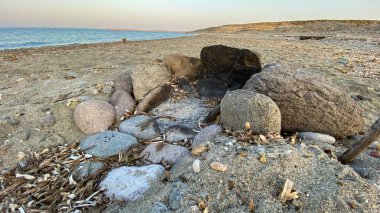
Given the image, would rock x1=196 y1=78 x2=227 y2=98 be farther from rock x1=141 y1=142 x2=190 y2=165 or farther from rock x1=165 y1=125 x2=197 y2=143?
rock x1=141 y1=142 x2=190 y2=165

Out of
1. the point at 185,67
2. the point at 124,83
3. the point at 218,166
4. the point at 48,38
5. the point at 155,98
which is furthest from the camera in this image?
the point at 48,38

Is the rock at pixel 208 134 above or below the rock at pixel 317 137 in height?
above

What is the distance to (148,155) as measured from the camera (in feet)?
12.4

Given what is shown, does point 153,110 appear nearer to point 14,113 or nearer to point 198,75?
point 198,75

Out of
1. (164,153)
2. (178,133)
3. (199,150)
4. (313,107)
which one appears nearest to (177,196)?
(199,150)

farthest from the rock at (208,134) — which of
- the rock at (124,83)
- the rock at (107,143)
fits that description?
the rock at (124,83)

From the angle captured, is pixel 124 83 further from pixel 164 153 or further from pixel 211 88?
pixel 164 153

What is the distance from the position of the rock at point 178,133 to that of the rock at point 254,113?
2.39 ft

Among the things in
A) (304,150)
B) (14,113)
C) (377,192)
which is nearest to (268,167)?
(304,150)

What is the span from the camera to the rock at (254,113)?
350 cm

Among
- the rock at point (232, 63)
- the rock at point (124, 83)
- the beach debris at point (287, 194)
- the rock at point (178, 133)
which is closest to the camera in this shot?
the beach debris at point (287, 194)

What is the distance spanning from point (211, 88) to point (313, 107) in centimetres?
200

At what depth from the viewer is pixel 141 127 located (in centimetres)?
448

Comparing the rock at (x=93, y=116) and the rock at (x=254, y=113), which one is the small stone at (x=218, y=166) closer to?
the rock at (x=254, y=113)
